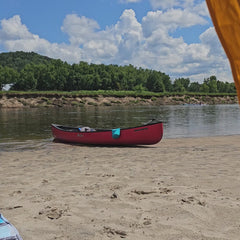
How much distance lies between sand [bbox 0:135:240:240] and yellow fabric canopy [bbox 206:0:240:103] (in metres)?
3.33

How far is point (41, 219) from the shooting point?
15.4 feet

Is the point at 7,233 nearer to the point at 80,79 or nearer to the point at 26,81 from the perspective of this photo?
the point at 26,81

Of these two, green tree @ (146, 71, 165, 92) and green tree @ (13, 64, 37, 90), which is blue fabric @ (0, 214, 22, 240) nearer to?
green tree @ (13, 64, 37, 90)

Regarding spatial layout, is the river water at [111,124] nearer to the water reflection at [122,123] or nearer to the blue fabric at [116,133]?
the water reflection at [122,123]

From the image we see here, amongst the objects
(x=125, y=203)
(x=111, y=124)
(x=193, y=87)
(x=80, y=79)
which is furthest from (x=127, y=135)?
(x=193, y=87)

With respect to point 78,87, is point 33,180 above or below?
below

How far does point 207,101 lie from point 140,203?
116 meters

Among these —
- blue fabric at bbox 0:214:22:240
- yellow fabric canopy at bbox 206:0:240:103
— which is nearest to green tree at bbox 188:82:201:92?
blue fabric at bbox 0:214:22:240

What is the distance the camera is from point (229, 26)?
120cm

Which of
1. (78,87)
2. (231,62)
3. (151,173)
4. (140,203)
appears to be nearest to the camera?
(231,62)

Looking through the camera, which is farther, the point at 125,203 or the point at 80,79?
the point at 80,79

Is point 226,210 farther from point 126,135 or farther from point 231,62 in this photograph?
point 126,135

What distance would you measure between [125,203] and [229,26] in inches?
180

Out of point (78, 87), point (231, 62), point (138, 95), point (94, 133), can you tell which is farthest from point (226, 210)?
point (78, 87)
